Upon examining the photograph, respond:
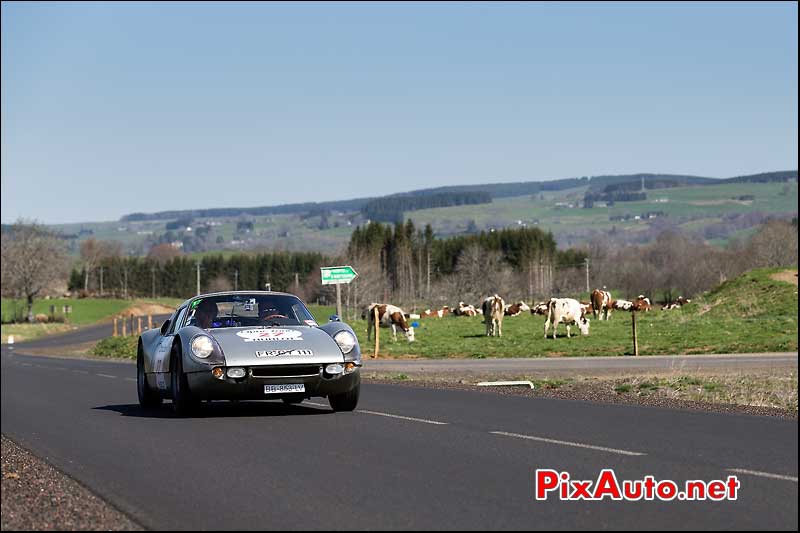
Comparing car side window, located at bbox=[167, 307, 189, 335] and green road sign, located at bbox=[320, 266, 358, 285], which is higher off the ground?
green road sign, located at bbox=[320, 266, 358, 285]

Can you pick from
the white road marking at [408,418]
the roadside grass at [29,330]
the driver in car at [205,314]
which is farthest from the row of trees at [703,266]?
the driver in car at [205,314]

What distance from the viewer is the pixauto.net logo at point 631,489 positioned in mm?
8625

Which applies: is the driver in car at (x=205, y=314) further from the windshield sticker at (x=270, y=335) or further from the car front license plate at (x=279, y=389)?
the car front license plate at (x=279, y=389)

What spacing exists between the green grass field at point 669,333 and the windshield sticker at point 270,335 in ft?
83.5

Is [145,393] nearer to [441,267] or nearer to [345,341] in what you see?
[345,341]

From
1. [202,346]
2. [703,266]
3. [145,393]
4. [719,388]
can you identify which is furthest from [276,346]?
[703,266]

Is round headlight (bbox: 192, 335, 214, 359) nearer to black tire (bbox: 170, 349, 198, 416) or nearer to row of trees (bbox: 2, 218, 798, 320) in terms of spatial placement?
black tire (bbox: 170, 349, 198, 416)

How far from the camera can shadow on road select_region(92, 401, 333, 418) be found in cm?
1587

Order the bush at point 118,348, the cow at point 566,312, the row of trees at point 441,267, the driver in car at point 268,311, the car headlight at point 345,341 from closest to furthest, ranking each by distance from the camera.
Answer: the car headlight at point 345,341 < the driver in car at point 268,311 < the cow at point 566,312 < the bush at point 118,348 < the row of trees at point 441,267

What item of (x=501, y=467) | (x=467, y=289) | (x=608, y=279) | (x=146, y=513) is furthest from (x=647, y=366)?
(x=608, y=279)

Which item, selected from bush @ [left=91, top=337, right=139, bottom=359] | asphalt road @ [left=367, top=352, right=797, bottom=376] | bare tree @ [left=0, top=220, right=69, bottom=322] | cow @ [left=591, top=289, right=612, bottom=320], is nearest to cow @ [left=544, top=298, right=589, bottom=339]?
asphalt road @ [left=367, top=352, right=797, bottom=376]

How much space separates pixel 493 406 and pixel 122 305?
142 m

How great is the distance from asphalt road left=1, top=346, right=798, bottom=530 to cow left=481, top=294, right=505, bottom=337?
111 ft

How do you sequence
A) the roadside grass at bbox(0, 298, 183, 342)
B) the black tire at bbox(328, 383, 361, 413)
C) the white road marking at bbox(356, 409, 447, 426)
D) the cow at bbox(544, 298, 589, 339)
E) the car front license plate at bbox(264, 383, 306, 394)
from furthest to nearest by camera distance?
the roadside grass at bbox(0, 298, 183, 342)
the cow at bbox(544, 298, 589, 339)
the black tire at bbox(328, 383, 361, 413)
the car front license plate at bbox(264, 383, 306, 394)
the white road marking at bbox(356, 409, 447, 426)
